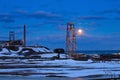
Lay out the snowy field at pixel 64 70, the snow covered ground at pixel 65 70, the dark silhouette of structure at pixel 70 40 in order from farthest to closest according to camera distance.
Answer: the dark silhouette of structure at pixel 70 40 < the snow covered ground at pixel 65 70 < the snowy field at pixel 64 70

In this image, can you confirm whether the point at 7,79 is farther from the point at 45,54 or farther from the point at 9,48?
the point at 9,48

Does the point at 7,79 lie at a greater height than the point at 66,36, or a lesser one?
lesser

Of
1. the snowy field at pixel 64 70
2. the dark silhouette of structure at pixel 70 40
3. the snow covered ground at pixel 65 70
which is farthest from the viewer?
the dark silhouette of structure at pixel 70 40

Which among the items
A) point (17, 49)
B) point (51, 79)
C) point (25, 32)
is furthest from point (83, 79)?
point (25, 32)

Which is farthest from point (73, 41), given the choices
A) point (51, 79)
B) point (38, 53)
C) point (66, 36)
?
point (51, 79)

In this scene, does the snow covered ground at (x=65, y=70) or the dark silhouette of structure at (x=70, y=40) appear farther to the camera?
the dark silhouette of structure at (x=70, y=40)

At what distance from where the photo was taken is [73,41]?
8450 centimetres

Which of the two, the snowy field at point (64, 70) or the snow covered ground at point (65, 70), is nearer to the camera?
the snowy field at point (64, 70)

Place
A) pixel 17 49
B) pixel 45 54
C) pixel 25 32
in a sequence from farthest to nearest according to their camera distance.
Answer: pixel 25 32
pixel 17 49
pixel 45 54

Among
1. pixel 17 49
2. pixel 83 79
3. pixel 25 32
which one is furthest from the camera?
pixel 25 32

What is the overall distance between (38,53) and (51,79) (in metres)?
57.7

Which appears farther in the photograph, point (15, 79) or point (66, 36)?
point (66, 36)

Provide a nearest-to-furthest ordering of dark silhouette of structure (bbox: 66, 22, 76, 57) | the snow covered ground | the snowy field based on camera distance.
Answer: the snowy field
the snow covered ground
dark silhouette of structure (bbox: 66, 22, 76, 57)

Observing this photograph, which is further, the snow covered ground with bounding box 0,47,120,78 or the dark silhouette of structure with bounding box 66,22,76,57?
the dark silhouette of structure with bounding box 66,22,76,57
